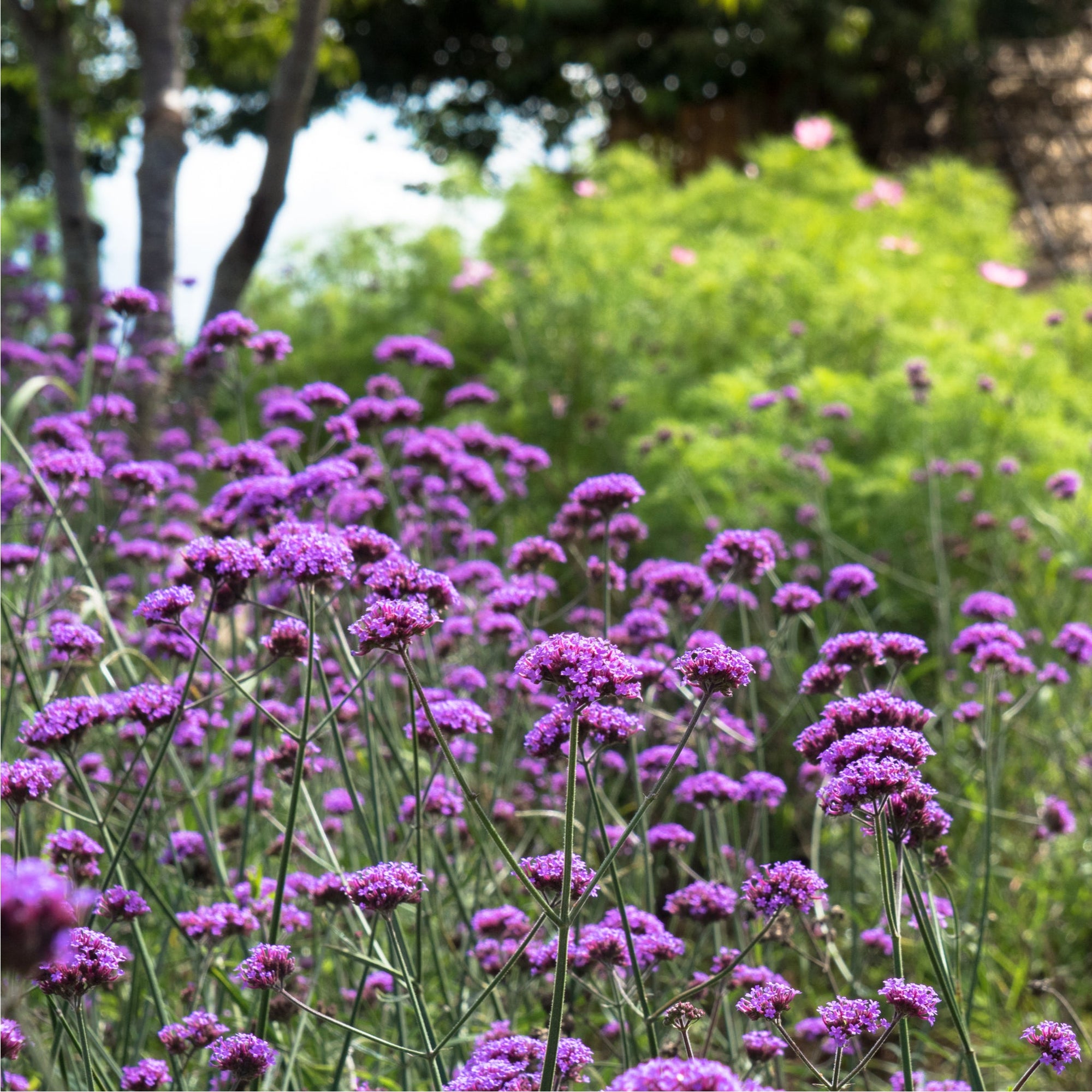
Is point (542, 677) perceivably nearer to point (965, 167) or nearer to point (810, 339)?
point (810, 339)

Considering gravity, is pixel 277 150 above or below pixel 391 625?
above

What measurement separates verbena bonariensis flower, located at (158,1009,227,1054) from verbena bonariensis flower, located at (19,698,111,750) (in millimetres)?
424

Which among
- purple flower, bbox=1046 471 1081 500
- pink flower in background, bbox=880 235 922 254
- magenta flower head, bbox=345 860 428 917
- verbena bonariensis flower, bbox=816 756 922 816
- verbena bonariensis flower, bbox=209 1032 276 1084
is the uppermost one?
pink flower in background, bbox=880 235 922 254

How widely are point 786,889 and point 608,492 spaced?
79 centimetres

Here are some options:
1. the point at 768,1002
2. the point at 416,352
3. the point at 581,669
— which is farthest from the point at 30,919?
the point at 416,352

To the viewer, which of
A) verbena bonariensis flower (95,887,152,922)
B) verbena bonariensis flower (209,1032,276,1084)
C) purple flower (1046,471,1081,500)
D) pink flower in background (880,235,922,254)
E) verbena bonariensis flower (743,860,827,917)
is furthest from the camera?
pink flower in background (880,235,922,254)

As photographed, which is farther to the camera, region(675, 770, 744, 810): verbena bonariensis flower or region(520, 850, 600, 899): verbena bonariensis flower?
region(675, 770, 744, 810): verbena bonariensis flower

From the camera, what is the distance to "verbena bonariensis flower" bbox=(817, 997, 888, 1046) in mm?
1234

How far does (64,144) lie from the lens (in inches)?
247

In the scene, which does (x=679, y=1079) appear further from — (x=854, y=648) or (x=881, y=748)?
(x=854, y=648)

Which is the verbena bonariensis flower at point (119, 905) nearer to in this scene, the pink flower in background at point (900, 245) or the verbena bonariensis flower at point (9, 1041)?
the verbena bonariensis flower at point (9, 1041)

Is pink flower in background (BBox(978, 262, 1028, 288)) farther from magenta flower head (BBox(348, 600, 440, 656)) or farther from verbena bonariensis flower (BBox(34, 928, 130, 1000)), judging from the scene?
verbena bonariensis flower (BBox(34, 928, 130, 1000))

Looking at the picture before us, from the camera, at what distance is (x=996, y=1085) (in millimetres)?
2521

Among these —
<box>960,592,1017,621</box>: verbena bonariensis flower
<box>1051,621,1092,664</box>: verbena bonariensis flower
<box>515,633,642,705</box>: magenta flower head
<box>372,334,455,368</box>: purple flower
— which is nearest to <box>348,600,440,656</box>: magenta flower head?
<box>515,633,642,705</box>: magenta flower head
